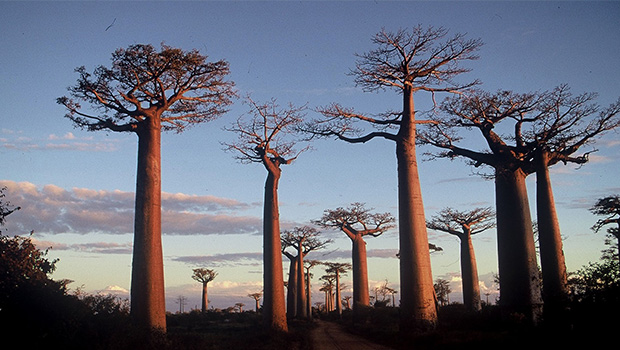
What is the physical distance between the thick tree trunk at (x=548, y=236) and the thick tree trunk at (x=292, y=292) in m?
23.6

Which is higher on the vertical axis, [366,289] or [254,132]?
[254,132]

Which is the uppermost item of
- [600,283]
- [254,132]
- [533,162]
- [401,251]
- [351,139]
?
[254,132]

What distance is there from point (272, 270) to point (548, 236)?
349 inches

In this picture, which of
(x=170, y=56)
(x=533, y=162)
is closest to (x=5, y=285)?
(x=170, y=56)

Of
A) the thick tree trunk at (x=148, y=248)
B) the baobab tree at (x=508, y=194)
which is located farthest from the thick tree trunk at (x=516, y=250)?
the thick tree trunk at (x=148, y=248)

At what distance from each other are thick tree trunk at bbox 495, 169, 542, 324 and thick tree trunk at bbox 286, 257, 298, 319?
22.5 m

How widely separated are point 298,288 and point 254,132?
61.3ft

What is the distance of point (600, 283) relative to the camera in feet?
34.0

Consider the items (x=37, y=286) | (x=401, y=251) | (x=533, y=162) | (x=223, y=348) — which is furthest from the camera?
(x=533, y=162)

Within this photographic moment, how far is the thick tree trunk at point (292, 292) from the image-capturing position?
35844mm

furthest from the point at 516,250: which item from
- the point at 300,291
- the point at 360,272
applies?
the point at 300,291

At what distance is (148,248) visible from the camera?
1238 centimetres

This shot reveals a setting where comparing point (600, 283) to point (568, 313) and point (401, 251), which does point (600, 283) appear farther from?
point (401, 251)

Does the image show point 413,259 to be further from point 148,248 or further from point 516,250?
point 148,248
